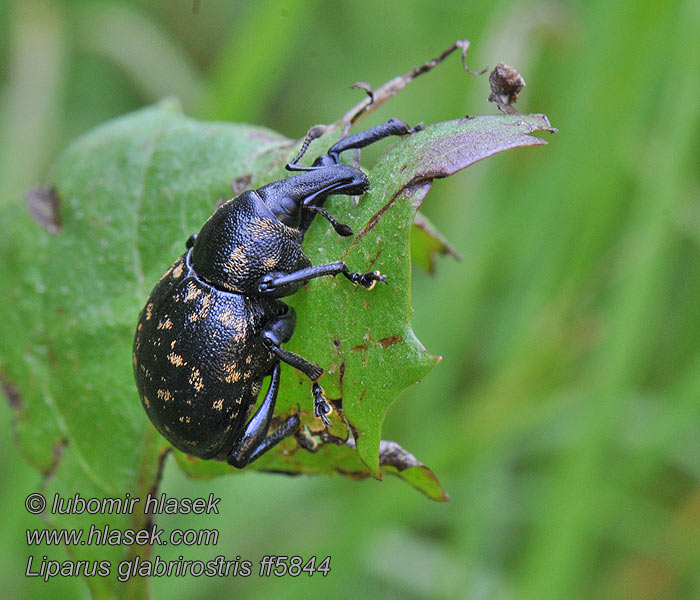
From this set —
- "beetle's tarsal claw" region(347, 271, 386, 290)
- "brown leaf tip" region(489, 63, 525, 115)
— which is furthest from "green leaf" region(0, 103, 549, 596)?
"brown leaf tip" region(489, 63, 525, 115)

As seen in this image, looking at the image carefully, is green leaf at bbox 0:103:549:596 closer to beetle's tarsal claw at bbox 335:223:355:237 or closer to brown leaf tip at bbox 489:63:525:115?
beetle's tarsal claw at bbox 335:223:355:237

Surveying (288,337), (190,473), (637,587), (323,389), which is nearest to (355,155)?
(288,337)

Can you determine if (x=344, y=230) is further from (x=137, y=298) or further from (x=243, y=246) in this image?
(x=137, y=298)

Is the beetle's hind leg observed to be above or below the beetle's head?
below

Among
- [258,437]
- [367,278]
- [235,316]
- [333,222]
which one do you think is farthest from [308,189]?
[258,437]

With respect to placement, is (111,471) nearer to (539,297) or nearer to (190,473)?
(190,473)

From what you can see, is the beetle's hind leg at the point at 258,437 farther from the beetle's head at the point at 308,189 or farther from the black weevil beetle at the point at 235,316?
the beetle's head at the point at 308,189
